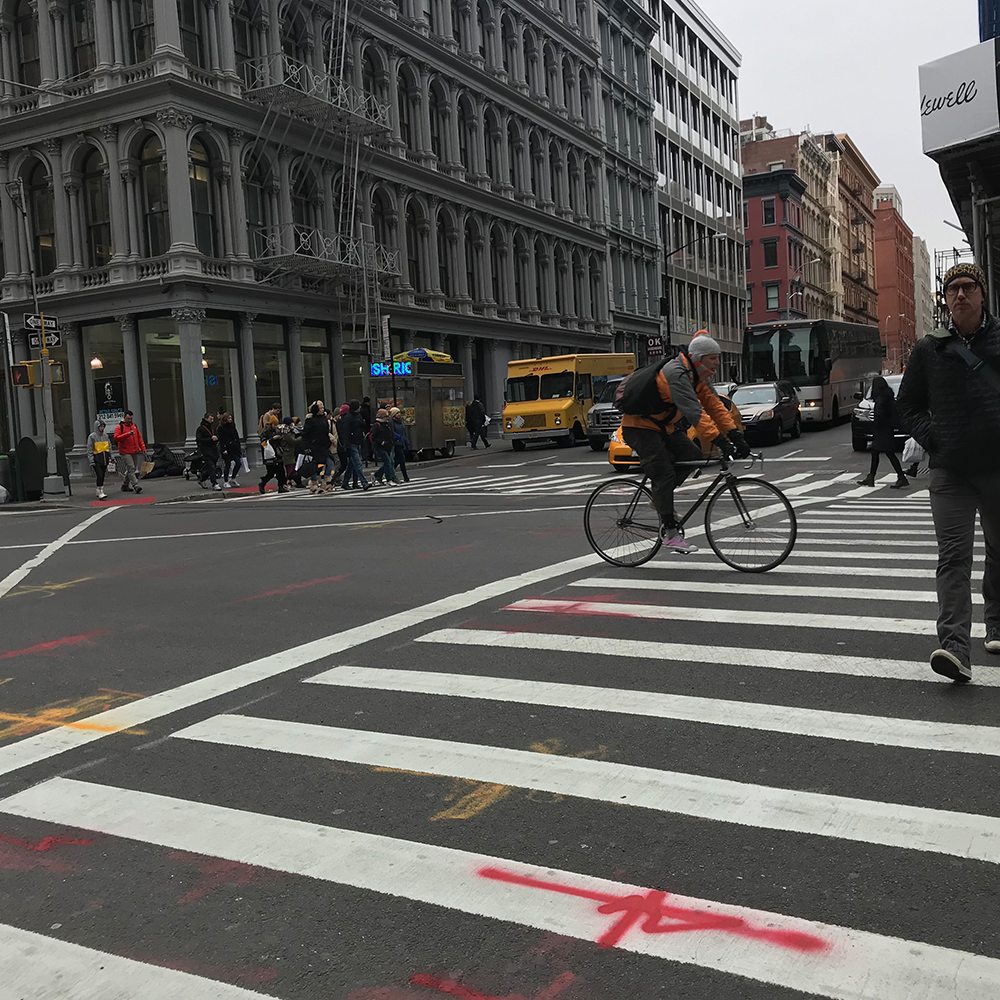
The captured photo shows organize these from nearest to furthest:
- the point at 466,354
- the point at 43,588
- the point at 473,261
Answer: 1. the point at 43,588
2. the point at 466,354
3. the point at 473,261

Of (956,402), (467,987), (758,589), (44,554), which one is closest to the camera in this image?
(467,987)

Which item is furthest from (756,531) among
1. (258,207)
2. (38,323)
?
(258,207)

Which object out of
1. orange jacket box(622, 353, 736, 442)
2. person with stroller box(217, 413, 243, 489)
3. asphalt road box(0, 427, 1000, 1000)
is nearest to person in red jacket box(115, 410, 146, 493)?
person with stroller box(217, 413, 243, 489)

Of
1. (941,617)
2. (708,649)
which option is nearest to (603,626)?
(708,649)

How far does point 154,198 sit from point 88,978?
1217 inches

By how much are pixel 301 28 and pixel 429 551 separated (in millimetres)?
28462

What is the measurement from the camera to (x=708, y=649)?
6438mm

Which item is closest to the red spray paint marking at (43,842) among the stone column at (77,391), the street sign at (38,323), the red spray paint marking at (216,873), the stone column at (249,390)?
the red spray paint marking at (216,873)

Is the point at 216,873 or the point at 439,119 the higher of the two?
the point at 439,119

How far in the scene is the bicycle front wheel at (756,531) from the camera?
919 centimetres

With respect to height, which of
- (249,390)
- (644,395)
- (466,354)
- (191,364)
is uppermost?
(466,354)

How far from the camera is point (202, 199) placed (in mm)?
31109

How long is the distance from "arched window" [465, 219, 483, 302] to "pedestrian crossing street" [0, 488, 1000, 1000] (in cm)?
3827

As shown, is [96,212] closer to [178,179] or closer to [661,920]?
[178,179]
